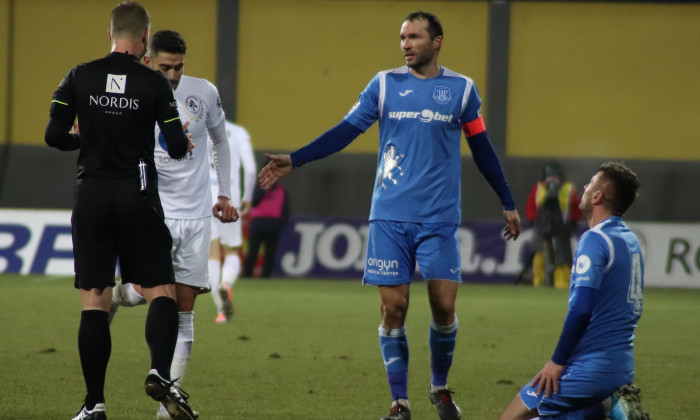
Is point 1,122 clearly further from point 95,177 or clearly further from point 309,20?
point 95,177

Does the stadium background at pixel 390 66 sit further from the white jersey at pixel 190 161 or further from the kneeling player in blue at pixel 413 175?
the kneeling player in blue at pixel 413 175

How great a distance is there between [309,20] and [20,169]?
682cm

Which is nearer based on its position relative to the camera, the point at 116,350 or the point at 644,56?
the point at 116,350

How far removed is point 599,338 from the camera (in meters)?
4.25

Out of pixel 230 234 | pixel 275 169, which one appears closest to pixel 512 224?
pixel 275 169

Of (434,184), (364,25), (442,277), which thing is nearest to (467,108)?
(434,184)

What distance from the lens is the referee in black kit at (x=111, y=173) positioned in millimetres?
4836

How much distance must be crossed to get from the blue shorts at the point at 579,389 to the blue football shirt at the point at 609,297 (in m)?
0.03

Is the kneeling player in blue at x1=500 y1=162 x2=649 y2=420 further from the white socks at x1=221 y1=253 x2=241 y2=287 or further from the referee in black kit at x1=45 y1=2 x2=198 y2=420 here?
the white socks at x1=221 y1=253 x2=241 y2=287

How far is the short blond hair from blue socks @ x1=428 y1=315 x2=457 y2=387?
2188 millimetres

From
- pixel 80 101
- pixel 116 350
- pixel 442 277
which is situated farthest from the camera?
pixel 116 350

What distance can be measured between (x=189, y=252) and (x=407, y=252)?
3.80 feet

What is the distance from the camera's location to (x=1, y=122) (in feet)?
76.3

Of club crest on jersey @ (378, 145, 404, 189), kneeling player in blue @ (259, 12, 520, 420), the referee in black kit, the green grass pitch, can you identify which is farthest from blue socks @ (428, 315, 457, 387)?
the referee in black kit
